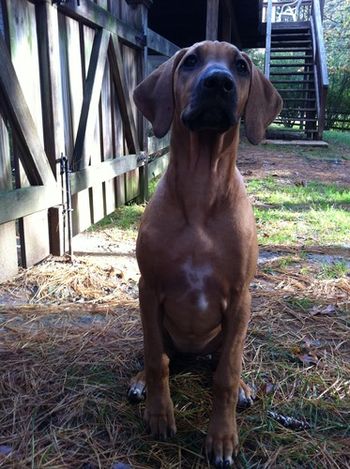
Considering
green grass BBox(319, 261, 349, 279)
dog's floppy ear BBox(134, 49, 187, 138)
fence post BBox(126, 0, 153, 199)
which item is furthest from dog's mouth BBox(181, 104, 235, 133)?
fence post BBox(126, 0, 153, 199)

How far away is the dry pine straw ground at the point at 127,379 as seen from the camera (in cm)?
193

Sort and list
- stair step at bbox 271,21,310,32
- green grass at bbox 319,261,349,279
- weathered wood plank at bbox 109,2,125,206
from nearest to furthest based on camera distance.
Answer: green grass at bbox 319,261,349,279, weathered wood plank at bbox 109,2,125,206, stair step at bbox 271,21,310,32

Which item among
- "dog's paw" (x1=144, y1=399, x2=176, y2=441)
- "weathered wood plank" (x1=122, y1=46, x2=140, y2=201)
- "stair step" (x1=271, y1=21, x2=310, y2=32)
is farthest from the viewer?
"stair step" (x1=271, y1=21, x2=310, y2=32)

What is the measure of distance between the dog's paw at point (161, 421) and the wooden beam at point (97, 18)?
10.4 feet

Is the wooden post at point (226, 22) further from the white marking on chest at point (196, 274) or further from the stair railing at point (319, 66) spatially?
the white marking on chest at point (196, 274)

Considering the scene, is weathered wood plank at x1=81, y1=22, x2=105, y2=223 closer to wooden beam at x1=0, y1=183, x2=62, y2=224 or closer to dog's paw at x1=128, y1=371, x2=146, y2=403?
wooden beam at x1=0, y1=183, x2=62, y2=224

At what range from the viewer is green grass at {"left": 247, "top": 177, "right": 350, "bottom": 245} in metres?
4.89

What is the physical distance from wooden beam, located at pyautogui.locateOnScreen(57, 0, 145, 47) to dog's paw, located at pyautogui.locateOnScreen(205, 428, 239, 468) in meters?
3.34

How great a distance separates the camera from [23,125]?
3.29 meters

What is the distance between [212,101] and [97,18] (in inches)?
120

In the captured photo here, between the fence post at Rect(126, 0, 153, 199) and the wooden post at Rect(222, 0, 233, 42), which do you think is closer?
the fence post at Rect(126, 0, 153, 199)

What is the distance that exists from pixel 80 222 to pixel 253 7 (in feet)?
33.7

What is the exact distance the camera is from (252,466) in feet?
6.18

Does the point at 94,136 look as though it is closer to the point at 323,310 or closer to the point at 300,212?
the point at 300,212
